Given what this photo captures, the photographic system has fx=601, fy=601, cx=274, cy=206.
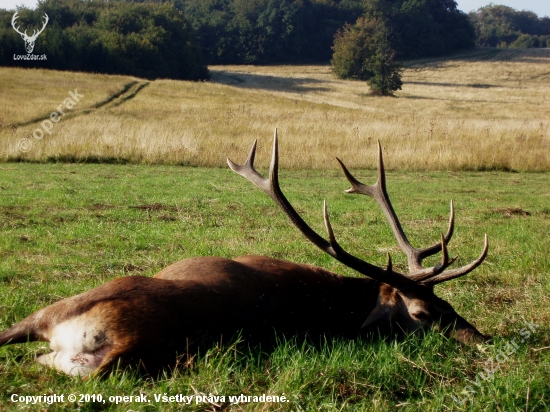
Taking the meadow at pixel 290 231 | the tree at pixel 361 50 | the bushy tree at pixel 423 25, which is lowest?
the meadow at pixel 290 231

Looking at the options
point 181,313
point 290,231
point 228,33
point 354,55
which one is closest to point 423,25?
point 354,55

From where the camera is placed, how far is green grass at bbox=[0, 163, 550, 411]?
319 centimetres

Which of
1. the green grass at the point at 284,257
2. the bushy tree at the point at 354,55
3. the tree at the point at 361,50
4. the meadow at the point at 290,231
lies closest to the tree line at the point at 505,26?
the tree at the point at 361,50

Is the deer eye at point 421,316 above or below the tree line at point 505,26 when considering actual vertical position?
below

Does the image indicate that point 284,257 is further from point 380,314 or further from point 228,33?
point 228,33

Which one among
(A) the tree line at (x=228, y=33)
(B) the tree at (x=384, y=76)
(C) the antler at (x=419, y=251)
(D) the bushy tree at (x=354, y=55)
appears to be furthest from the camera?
(D) the bushy tree at (x=354, y=55)

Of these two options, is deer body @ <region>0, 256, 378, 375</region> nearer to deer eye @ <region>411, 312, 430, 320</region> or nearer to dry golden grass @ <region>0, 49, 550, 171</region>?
deer eye @ <region>411, 312, 430, 320</region>

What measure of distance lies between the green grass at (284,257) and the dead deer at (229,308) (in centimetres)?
13

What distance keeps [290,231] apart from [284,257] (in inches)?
62.6

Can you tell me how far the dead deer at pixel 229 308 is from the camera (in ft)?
10.5

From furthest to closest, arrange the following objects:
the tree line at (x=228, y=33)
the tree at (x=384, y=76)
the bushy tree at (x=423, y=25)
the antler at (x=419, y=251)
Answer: the bushy tree at (x=423, y=25), the tree line at (x=228, y=33), the tree at (x=384, y=76), the antler at (x=419, y=251)

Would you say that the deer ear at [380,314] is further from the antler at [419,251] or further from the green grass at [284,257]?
the antler at [419,251]

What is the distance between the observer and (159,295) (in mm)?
3387

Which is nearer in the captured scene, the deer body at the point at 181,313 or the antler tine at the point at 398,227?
the deer body at the point at 181,313
